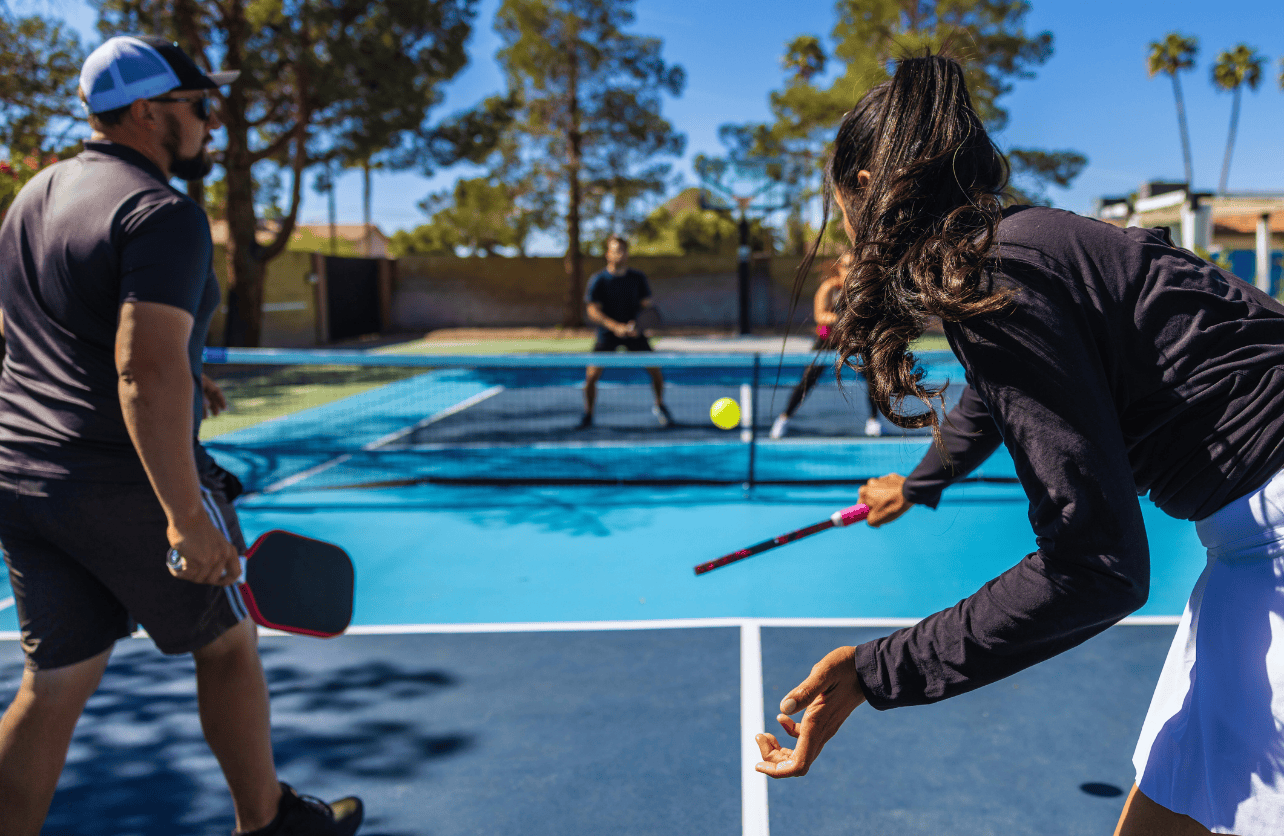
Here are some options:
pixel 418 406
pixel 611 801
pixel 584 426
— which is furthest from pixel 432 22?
pixel 611 801

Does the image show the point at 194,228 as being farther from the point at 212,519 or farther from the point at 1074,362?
the point at 1074,362

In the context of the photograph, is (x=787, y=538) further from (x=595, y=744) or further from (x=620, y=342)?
(x=620, y=342)

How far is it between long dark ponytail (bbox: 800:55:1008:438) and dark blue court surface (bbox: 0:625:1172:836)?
1780 mm

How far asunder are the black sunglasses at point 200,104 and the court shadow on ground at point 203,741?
6.33ft

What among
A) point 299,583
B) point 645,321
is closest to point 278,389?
point 645,321

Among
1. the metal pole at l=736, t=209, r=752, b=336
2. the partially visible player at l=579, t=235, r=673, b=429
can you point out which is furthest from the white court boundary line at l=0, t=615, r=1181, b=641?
the metal pole at l=736, t=209, r=752, b=336

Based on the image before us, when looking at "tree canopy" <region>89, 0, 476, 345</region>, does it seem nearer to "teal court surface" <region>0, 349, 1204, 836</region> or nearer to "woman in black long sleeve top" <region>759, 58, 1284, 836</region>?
"teal court surface" <region>0, 349, 1204, 836</region>

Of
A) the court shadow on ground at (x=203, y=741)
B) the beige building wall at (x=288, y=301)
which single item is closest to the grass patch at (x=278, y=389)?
the court shadow on ground at (x=203, y=741)

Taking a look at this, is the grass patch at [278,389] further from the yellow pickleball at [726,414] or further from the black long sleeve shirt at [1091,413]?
the black long sleeve shirt at [1091,413]

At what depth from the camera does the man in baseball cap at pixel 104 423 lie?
196 cm

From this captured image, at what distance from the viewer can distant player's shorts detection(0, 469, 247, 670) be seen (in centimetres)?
204

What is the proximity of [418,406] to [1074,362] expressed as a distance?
11158 millimetres

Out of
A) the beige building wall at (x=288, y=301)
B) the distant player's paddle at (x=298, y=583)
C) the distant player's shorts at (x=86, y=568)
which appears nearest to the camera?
the distant player's shorts at (x=86, y=568)

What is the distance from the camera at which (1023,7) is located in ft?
97.1
